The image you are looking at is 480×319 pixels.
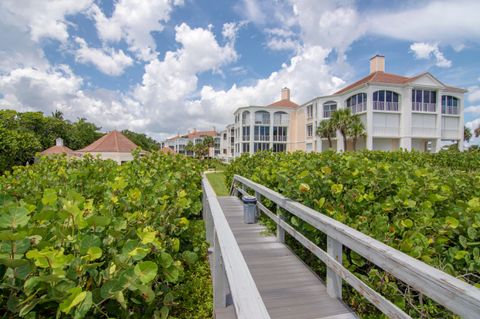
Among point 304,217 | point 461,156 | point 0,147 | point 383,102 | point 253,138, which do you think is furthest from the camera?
point 253,138

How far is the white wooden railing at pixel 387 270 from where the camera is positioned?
Result: 56.9 inches

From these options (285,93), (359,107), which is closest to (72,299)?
(359,107)

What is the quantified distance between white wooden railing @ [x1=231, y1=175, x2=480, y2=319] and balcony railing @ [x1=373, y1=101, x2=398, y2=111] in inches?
1082

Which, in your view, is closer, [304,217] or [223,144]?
[304,217]

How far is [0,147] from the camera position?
2456 centimetres

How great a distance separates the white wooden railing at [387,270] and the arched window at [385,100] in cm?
2766

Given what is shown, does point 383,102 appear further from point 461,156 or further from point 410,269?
point 410,269

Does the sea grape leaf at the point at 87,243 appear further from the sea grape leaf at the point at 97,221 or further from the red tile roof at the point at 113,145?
the red tile roof at the point at 113,145

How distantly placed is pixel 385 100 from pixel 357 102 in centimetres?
291

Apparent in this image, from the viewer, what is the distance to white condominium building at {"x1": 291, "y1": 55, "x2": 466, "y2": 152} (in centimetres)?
2677

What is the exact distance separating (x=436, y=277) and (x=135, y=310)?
5.89 ft

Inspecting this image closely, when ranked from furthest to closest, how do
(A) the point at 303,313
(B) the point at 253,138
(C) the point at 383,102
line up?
(B) the point at 253,138
(C) the point at 383,102
(A) the point at 303,313

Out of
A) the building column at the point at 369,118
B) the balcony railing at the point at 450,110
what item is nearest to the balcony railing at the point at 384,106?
the building column at the point at 369,118

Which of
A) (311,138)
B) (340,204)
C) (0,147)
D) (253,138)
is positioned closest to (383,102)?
(311,138)
